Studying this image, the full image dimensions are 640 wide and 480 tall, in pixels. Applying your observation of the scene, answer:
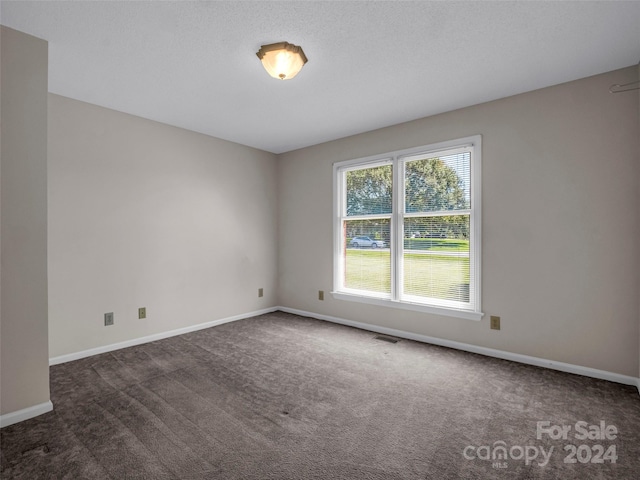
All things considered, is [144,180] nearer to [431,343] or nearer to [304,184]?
[304,184]

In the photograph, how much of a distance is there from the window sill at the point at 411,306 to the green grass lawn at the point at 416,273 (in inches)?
5.6

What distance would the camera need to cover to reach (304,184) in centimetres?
475

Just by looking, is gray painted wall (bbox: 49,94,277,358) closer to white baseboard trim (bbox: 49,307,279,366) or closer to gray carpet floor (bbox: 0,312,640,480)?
white baseboard trim (bbox: 49,307,279,366)

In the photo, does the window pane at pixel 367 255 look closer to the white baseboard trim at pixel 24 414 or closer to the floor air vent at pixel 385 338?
the floor air vent at pixel 385 338

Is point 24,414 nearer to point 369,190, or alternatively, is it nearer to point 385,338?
point 385,338

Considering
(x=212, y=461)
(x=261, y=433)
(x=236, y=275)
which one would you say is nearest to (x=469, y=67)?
(x=261, y=433)

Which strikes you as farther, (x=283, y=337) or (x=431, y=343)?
(x=283, y=337)

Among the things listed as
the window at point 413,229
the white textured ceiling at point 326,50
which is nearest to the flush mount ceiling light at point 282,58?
the white textured ceiling at point 326,50

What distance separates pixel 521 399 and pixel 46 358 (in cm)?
335

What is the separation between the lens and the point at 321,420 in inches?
80.7

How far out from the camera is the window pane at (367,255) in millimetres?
3969

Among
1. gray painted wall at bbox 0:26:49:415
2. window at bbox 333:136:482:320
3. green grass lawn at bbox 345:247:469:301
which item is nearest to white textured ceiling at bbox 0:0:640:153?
gray painted wall at bbox 0:26:49:415

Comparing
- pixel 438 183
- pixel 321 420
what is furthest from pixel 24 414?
pixel 438 183

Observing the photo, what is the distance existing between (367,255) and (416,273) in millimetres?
703
